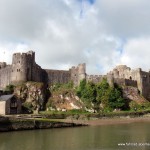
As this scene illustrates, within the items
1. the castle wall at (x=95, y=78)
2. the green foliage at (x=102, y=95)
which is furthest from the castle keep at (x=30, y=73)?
the green foliage at (x=102, y=95)

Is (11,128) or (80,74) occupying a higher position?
(80,74)

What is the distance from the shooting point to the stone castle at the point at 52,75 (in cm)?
6756

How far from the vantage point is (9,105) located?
2197 inches

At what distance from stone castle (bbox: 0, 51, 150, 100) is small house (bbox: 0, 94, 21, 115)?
10217mm

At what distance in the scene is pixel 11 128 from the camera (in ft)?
129

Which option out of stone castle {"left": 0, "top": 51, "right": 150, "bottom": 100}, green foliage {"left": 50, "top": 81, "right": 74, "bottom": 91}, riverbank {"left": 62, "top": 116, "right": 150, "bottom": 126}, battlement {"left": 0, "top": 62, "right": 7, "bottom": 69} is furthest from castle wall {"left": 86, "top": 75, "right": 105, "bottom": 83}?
battlement {"left": 0, "top": 62, "right": 7, "bottom": 69}

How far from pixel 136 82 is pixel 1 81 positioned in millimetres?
31034

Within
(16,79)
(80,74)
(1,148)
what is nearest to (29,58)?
(16,79)

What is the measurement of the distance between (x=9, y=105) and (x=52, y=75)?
19187 mm

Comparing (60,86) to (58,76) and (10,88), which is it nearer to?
(58,76)

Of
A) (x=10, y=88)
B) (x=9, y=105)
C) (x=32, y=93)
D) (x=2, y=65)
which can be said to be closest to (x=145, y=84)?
(x=32, y=93)

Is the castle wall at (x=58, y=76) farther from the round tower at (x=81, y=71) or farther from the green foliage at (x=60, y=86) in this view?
the round tower at (x=81, y=71)

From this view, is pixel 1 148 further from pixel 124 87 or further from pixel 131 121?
pixel 124 87

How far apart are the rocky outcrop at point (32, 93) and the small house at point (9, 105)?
508 centimetres
